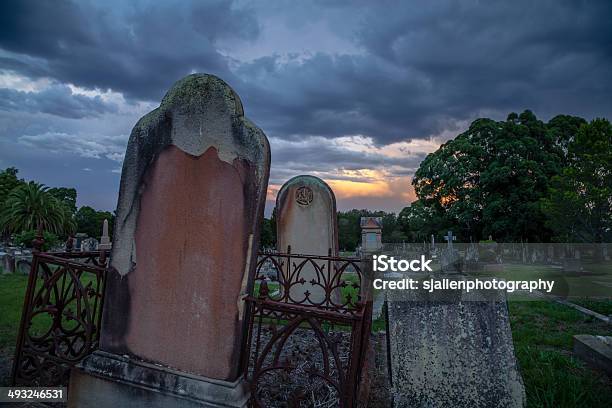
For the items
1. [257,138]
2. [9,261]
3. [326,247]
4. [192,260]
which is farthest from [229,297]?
[9,261]

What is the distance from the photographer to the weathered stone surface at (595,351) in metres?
3.95

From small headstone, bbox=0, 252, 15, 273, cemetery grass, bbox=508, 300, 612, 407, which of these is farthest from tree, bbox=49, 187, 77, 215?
cemetery grass, bbox=508, 300, 612, 407

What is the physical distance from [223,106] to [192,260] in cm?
117

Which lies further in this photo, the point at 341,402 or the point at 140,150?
the point at 140,150

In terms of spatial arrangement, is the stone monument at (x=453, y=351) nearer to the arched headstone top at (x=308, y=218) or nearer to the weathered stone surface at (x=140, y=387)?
the weathered stone surface at (x=140, y=387)

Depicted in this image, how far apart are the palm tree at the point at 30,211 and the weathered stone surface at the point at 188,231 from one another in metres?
34.5

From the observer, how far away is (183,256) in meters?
2.58

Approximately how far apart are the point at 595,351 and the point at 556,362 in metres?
0.52

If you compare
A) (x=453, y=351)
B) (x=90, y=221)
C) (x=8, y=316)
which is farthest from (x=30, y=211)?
(x=453, y=351)

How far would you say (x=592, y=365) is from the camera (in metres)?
4.16

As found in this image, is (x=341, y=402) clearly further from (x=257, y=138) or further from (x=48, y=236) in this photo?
(x=48, y=236)

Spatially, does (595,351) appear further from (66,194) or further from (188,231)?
(66,194)

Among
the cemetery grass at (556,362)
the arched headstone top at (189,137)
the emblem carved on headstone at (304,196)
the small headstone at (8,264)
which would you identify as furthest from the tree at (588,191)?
the small headstone at (8,264)

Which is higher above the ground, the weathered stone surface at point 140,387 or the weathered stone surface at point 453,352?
the weathered stone surface at point 453,352
